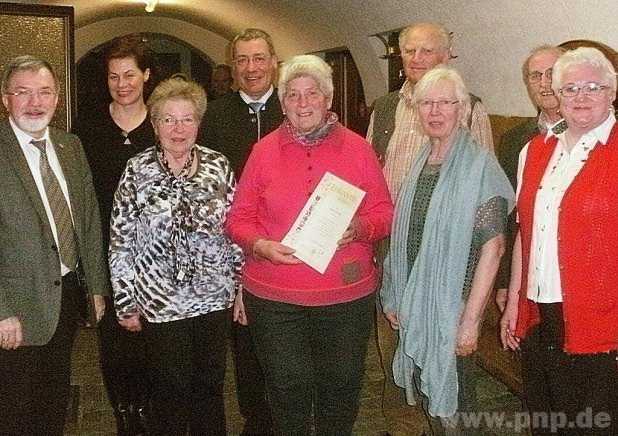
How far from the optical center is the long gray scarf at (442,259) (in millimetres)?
2598

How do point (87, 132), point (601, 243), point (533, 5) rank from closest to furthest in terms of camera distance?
point (601, 243) < point (87, 132) < point (533, 5)

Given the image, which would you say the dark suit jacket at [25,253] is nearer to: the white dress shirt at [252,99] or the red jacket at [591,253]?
the white dress shirt at [252,99]

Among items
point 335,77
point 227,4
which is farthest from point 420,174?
point 227,4

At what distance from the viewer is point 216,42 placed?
39.8 feet

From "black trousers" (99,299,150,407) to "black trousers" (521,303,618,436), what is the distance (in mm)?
1734

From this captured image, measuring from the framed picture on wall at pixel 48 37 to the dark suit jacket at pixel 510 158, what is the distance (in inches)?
110

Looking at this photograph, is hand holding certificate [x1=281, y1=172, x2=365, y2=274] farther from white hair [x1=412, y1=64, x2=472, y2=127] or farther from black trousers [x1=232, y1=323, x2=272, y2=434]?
black trousers [x1=232, y1=323, x2=272, y2=434]

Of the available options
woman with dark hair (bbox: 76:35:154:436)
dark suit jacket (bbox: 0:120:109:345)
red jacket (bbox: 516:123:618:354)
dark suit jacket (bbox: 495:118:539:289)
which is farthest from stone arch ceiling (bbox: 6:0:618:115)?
dark suit jacket (bbox: 0:120:109:345)

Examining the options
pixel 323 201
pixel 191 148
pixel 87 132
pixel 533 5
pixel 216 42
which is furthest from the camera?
pixel 216 42

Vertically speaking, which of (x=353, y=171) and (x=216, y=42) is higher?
(x=216, y=42)

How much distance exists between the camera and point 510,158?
3299 millimetres

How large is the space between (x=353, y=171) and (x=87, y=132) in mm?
1202

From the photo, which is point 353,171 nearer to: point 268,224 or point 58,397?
point 268,224

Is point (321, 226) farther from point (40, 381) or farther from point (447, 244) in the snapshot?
point (40, 381)
